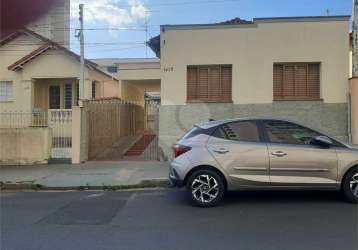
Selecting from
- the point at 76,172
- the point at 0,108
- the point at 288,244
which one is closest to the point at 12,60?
the point at 0,108

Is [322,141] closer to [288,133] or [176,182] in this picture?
[288,133]

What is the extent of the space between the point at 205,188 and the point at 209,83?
22.2 feet

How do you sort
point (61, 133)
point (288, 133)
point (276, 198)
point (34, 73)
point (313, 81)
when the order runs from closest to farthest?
point (288, 133), point (276, 198), point (313, 81), point (61, 133), point (34, 73)

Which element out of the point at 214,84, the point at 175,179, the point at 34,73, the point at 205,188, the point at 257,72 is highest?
the point at 34,73

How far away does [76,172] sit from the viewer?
40.4 ft

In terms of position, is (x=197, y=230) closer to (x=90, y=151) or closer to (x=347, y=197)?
(x=347, y=197)

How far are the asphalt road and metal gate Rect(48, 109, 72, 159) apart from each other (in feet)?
17.0

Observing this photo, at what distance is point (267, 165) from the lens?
24.9 feet

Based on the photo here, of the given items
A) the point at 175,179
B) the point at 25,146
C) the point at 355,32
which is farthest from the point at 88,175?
the point at 355,32

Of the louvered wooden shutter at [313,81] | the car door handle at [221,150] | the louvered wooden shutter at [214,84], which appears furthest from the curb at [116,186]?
the louvered wooden shutter at [313,81]

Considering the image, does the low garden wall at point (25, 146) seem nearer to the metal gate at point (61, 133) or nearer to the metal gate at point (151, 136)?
the metal gate at point (61, 133)

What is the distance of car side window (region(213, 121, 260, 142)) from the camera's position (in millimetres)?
7805

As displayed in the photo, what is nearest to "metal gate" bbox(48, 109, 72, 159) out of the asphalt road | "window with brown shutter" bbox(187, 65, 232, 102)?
"window with brown shutter" bbox(187, 65, 232, 102)

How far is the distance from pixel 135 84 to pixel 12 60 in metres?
9.07
